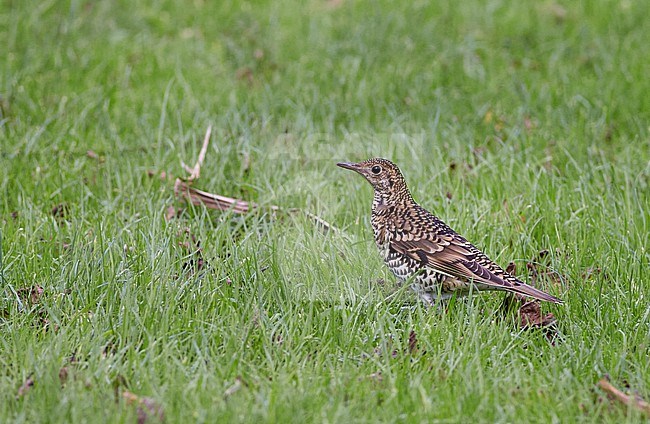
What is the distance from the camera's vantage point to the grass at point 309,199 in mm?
4367

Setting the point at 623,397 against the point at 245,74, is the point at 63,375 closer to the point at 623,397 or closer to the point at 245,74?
the point at 623,397

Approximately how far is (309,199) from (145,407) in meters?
2.76

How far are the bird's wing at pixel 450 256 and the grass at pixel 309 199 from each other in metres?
0.21

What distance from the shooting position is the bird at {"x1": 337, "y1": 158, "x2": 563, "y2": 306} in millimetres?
5047

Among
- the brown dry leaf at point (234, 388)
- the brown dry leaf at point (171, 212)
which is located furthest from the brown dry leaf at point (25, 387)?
the brown dry leaf at point (171, 212)

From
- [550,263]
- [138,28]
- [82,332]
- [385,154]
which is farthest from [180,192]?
[138,28]

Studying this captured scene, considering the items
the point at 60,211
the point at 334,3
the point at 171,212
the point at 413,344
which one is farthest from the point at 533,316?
the point at 334,3

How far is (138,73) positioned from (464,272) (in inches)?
198

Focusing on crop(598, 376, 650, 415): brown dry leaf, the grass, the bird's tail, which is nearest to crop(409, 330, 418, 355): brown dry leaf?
the grass

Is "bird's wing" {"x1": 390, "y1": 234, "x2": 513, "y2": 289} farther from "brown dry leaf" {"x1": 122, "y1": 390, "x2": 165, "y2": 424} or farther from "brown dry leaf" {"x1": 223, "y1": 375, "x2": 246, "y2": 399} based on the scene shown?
"brown dry leaf" {"x1": 122, "y1": 390, "x2": 165, "y2": 424}

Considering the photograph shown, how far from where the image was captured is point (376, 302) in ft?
17.0

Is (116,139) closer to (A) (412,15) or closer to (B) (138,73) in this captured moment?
(B) (138,73)

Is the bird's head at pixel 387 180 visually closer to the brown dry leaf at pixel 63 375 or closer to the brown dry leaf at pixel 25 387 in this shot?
the brown dry leaf at pixel 63 375

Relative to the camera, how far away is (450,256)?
17.1 ft
